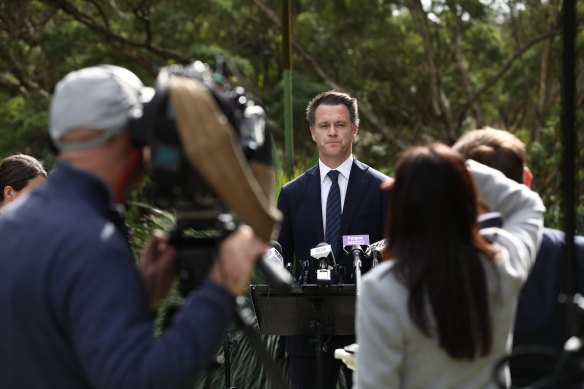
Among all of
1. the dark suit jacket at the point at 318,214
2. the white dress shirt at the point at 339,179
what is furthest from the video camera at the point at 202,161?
the white dress shirt at the point at 339,179

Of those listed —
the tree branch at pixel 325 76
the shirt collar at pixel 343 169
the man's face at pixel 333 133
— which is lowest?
the shirt collar at pixel 343 169

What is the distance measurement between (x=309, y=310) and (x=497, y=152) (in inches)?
67.2

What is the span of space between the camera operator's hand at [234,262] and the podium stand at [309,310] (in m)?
2.42

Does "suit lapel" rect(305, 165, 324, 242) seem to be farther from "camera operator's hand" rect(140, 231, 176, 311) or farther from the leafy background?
the leafy background

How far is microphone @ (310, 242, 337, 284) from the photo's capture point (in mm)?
4332

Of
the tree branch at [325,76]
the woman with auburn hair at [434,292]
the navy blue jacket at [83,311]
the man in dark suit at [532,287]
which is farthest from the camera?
the tree branch at [325,76]

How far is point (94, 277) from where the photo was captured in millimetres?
1875

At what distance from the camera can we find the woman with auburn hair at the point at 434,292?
2.29 m

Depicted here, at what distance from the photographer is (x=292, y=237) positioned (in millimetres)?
5102

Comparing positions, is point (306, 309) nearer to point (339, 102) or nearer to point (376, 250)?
point (376, 250)

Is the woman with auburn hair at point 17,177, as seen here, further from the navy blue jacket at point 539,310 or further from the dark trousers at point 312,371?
the navy blue jacket at point 539,310

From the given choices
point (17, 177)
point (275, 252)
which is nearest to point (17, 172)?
point (17, 177)

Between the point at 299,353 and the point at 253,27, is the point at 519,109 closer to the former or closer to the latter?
the point at 253,27

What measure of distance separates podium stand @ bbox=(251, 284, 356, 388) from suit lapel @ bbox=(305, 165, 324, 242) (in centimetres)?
56
